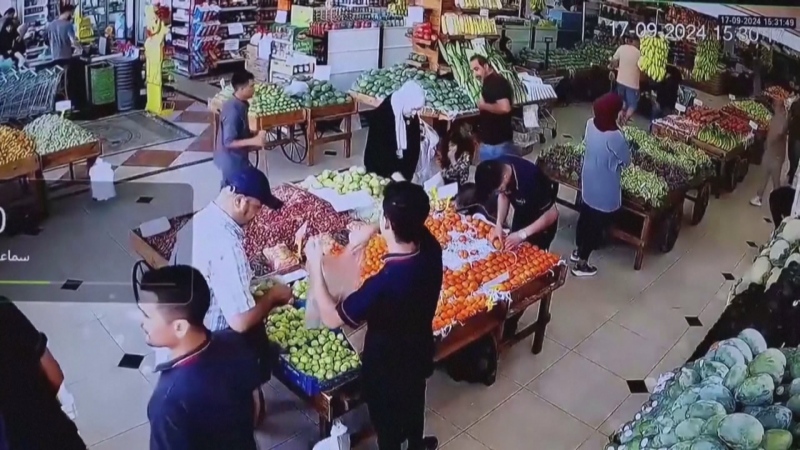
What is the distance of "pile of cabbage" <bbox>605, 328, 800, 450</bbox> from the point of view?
1822 mm

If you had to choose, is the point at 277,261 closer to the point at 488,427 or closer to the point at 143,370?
the point at 143,370

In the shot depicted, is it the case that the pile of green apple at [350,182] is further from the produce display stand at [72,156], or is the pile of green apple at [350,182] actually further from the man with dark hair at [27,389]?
the man with dark hair at [27,389]

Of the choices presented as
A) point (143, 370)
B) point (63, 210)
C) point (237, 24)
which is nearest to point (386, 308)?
point (143, 370)

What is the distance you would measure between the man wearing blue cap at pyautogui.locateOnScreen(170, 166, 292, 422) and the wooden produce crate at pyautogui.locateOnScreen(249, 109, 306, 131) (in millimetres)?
4368

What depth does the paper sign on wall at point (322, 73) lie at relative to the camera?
7723 mm

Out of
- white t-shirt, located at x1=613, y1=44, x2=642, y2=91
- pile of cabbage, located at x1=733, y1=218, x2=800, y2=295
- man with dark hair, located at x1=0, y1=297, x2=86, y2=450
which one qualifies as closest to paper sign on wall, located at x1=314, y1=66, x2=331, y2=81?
white t-shirt, located at x1=613, y1=44, x2=642, y2=91

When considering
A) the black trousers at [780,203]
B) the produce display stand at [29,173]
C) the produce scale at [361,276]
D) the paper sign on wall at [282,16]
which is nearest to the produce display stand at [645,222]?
the black trousers at [780,203]

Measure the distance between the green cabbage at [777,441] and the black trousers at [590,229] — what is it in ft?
12.2

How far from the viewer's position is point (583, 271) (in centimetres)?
570

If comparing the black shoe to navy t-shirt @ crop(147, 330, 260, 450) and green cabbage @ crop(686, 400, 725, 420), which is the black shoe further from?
green cabbage @ crop(686, 400, 725, 420)

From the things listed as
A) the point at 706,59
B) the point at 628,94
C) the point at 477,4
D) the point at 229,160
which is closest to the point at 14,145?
the point at 229,160

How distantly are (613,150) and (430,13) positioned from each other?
3.52 m

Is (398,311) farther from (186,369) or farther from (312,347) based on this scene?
(186,369)

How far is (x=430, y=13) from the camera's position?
7.95m
